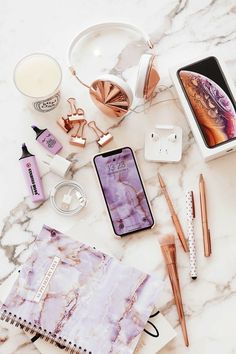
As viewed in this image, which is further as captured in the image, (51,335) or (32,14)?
(32,14)

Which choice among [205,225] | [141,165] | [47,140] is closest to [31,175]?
[47,140]

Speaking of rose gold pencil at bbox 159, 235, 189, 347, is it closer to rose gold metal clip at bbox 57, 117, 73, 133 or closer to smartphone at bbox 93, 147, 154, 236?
smartphone at bbox 93, 147, 154, 236

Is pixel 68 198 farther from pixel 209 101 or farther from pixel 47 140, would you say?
pixel 209 101

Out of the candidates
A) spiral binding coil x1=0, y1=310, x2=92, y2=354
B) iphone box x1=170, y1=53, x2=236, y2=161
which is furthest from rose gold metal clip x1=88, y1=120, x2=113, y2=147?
spiral binding coil x1=0, y1=310, x2=92, y2=354

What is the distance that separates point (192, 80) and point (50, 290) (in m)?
0.39

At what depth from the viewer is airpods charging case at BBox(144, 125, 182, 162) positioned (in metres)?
1.06

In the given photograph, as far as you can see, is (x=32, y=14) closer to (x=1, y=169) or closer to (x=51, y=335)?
(x=1, y=169)

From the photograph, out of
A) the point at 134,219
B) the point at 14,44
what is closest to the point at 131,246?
the point at 134,219

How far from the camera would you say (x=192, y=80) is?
1.04 metres

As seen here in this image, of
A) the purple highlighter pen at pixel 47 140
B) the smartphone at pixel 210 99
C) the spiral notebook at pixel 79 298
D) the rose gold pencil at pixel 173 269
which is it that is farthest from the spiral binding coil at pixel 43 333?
the smartphone at pixel 210 99

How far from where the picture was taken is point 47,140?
106 cm

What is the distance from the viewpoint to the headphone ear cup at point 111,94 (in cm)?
101

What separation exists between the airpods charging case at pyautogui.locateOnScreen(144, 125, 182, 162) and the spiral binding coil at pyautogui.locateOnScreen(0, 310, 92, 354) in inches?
12.0

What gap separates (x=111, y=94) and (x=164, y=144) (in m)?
0.12
